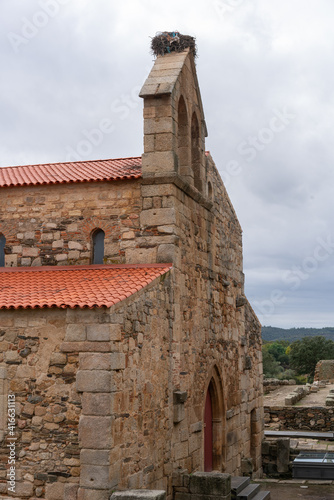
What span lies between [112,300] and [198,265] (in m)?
4.73

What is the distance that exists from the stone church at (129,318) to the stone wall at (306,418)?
4.33 meters

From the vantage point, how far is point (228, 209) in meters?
16.6

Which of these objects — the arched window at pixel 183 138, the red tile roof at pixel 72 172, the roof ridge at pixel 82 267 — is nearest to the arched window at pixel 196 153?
the arched window at pixel 183 138

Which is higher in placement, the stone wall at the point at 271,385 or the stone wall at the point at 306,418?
the stone wall at the point at 271,385

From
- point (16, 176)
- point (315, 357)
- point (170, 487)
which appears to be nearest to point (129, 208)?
point (16, 176)

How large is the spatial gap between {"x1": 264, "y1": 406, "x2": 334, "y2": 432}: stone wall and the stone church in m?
4.33

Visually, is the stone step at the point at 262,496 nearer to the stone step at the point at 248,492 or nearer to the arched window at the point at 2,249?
the stone step at the point at 248,492

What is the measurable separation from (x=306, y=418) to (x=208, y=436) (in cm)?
847

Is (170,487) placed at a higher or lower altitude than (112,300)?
lower

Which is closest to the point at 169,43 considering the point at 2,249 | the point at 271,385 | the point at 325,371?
the point at 2,249

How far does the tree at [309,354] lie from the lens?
60.5m

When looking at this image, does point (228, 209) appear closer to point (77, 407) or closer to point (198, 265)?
point (198, 265)

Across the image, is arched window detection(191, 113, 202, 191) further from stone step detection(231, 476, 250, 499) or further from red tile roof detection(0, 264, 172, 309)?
stone step detection(231, 476, 250, 499)

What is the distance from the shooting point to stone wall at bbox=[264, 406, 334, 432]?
71.3 ft
